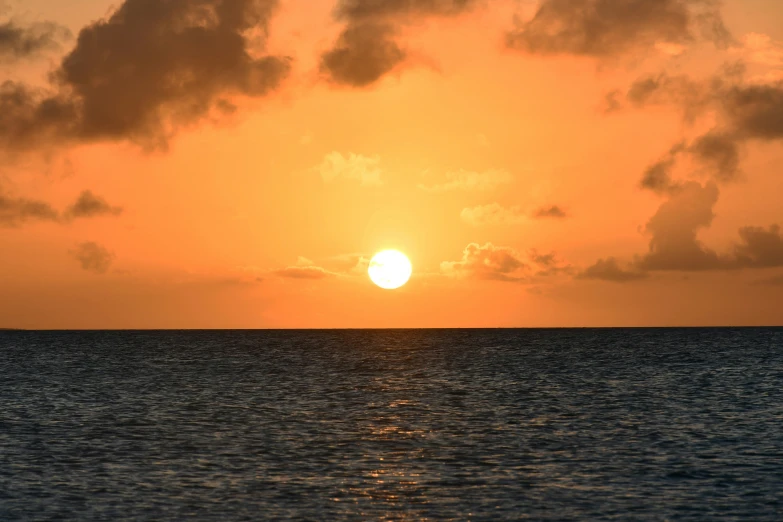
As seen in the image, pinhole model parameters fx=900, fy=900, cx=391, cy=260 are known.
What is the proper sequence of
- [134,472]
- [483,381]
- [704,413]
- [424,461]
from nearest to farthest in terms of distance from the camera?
[134,472] → [424,461] → [704,413] → [483,381]

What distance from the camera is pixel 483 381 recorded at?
93.7 metres

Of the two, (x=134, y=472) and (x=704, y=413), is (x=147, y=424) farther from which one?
(x=704, y=413)

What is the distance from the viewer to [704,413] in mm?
62625

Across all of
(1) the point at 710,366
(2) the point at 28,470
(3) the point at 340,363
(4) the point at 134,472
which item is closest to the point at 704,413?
(4) the point at 134,472

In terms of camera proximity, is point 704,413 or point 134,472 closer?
point 134,472

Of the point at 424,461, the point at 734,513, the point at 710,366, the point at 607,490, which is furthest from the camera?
the point at 710,366

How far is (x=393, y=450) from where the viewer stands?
152 ft

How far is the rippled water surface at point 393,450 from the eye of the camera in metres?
33.7

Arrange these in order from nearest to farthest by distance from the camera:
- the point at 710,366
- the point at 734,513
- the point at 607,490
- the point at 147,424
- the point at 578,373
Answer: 1. the point at 734,513
2. the point at 607,490
3. the point at 147,424
4. the point at 578,373
5. the point at 710,366

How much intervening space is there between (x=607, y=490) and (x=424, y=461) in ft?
31.8

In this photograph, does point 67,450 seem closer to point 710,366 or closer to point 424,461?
point 424,461

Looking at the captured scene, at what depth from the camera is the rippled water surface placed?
110 ft

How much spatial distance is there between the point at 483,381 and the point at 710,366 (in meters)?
43.4

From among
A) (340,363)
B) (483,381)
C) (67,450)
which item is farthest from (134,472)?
(340,363)
